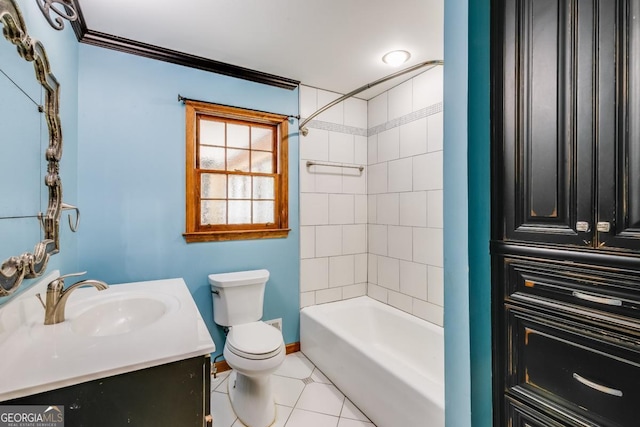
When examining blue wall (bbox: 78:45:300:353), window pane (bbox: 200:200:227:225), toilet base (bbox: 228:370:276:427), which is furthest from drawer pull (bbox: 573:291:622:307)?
window pane (bbox: 200:200:227:225)

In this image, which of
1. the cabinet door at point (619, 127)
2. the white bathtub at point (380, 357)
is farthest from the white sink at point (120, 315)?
the cabinet door at point (619, 127)

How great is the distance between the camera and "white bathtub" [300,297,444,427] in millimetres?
1546

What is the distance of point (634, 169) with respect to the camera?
0.77 metres

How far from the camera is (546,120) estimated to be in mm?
940

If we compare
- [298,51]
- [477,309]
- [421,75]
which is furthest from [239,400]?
[421,75]

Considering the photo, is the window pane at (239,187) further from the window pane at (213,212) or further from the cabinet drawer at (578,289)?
the cabinet drawer at (578,289)

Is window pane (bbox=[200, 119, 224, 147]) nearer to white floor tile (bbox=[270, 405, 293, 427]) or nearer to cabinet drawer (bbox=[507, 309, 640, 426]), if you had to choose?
white floor tile (bbox=[270, 405, 293, 427])

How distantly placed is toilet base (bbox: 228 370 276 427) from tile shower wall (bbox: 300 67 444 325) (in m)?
0.89

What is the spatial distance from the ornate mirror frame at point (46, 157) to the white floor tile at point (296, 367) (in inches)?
67.4

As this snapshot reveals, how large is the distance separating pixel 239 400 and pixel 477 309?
1.53m

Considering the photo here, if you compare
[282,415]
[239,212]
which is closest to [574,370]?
[282,415]

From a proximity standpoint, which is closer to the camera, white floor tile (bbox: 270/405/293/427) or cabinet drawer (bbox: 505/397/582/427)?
cabinet drawer (bbox: 505/397/582/427)

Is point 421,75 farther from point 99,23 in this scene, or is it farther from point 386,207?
point 99,23

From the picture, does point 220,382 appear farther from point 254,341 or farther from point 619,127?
point 619,127
